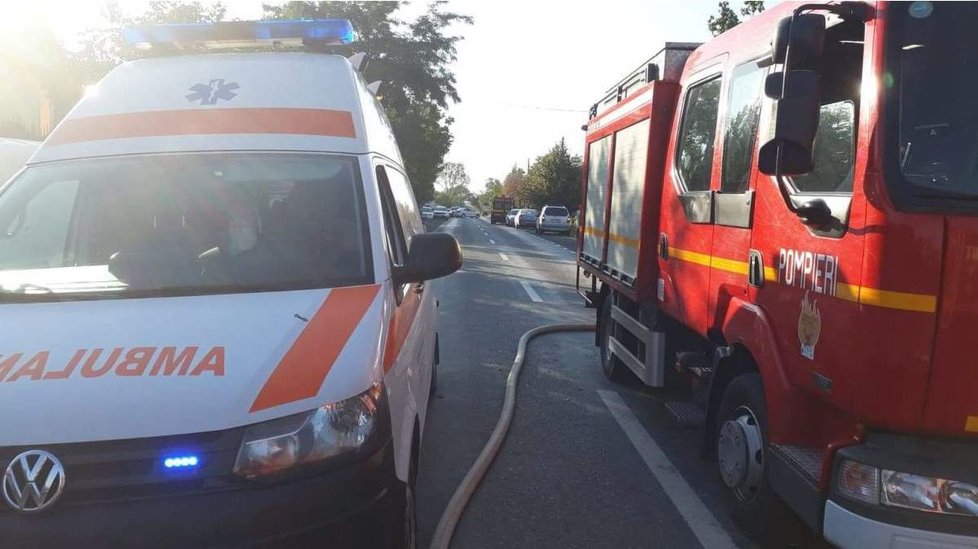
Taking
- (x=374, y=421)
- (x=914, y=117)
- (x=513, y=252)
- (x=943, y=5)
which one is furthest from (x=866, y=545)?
(x=513, y=252)

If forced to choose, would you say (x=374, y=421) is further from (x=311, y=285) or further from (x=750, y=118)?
(x=750, y=118)

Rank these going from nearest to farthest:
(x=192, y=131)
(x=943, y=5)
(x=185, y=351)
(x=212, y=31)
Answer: (x=185, y=351), (x=943, y=5), (x=192, y=131), (x=212, y=31)

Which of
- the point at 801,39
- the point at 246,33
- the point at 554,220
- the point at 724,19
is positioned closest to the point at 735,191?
the point at 801,39

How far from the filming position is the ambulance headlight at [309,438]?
2375 mm

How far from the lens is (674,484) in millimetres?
4648

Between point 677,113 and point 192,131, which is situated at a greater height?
point 677,113

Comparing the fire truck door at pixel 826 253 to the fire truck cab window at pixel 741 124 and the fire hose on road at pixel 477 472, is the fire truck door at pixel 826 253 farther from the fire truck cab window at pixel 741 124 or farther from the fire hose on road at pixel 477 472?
the fire hose on road at pixel 477 472

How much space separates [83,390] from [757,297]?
304 centimetres

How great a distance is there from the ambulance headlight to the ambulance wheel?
4737 millimetres

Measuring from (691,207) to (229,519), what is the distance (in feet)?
11.5

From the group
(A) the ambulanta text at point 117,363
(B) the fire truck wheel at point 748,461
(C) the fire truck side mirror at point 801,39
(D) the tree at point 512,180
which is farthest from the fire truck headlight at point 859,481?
(D) the tree at point 512,180

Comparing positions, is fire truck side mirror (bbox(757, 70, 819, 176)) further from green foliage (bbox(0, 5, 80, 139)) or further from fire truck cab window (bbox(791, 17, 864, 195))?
green foliage (bbox(0, 5, 80, 139))

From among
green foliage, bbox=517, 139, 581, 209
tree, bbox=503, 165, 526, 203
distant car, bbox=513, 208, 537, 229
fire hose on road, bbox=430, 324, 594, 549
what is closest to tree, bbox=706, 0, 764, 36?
fire hose on road, bbox=430, 324, 594, 549

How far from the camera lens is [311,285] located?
3.11 meters
